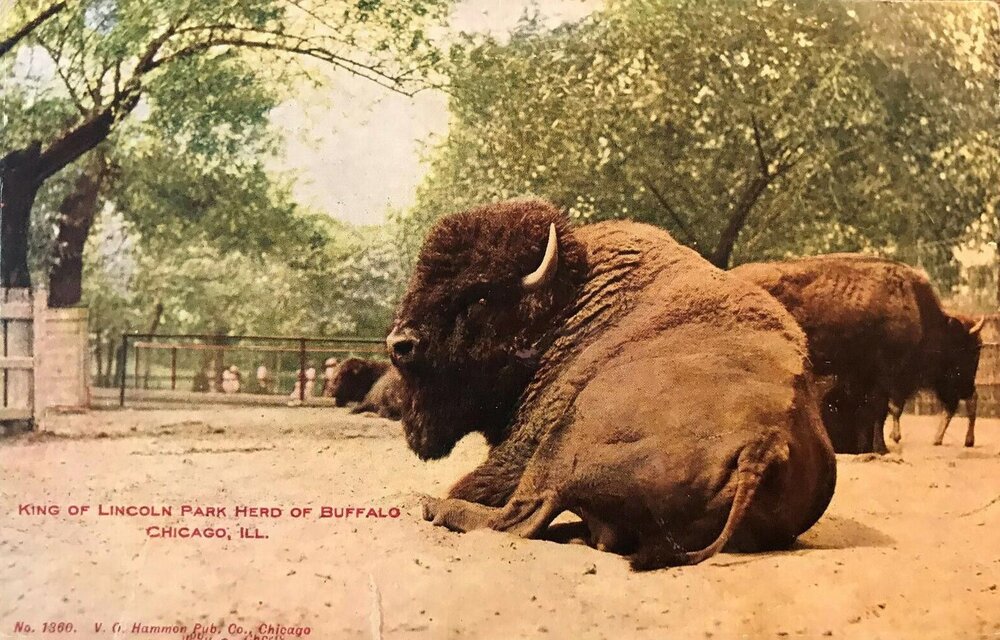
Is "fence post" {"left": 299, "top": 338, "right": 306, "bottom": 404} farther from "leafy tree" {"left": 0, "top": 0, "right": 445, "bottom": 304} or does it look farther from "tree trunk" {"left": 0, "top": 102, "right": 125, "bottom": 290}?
"tree trunk" {"left": 0, "top": 102, "right": 125, "bottom": 290}

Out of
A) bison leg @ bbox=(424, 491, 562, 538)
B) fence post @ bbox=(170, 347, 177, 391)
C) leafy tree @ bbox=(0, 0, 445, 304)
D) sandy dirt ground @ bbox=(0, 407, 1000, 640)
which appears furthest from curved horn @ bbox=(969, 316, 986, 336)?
fence post @ bbox=(170, 347, 177, 391)

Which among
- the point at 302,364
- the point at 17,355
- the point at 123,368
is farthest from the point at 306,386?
the point at 17,355

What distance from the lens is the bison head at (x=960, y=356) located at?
2.33m

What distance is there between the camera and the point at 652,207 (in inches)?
88.9

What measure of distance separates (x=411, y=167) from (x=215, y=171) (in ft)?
1.69

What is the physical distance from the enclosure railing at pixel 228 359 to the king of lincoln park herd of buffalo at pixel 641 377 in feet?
0.50

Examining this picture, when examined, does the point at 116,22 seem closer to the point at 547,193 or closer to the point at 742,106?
the point at 547,193

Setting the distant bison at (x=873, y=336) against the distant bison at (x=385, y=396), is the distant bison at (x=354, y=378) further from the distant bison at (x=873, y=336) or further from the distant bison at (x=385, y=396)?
the distant bison at (x=873, y=336)

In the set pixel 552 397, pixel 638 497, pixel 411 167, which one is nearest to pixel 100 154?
pixel 411 167

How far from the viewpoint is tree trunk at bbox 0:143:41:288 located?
219 centimetres

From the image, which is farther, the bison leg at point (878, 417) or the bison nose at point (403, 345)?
the bison leg at point (878, 417)

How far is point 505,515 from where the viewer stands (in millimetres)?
2021

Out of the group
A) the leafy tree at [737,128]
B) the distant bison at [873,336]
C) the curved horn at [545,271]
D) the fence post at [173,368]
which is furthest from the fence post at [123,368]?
the distant bison at [873,336]

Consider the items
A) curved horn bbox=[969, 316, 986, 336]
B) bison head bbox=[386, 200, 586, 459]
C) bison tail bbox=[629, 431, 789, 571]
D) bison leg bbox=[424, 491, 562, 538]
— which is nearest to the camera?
bison tail bbox=[629, 431, 789, 571]
